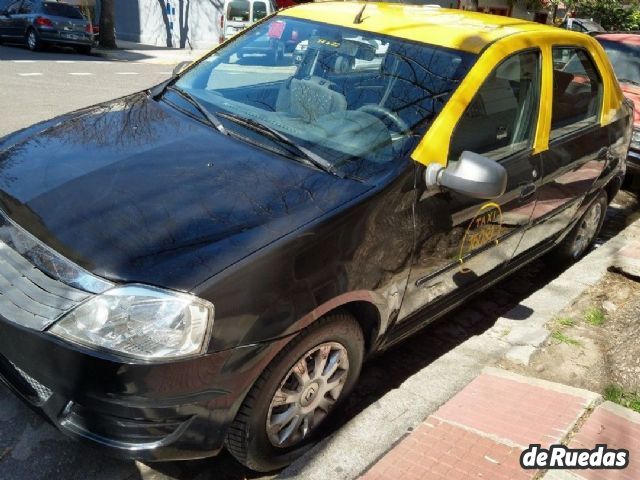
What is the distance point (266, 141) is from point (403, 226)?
2.50ft

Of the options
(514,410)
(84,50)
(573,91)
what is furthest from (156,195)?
(84,50)

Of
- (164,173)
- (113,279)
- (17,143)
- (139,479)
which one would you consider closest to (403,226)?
(164,173)

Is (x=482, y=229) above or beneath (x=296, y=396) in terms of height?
above

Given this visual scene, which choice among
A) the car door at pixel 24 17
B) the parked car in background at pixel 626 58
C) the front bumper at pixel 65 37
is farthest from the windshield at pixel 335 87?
the car door at pixel 24 17

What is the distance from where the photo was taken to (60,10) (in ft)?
59.0

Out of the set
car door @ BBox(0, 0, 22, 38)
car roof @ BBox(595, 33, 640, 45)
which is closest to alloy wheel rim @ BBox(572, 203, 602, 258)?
car roof @ BBox(595, 33, 640, 45)

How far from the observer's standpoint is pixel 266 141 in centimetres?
290

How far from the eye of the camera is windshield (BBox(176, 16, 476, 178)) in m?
2.89

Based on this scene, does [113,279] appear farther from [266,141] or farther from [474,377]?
[474,377]

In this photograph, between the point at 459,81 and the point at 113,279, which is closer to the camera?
the point at 113,279

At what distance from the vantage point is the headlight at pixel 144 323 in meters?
2.03

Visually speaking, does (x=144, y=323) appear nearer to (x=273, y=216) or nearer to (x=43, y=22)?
(x=273, y=216)

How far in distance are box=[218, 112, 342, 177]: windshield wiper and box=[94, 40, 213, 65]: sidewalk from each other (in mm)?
14403

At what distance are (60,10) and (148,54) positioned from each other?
9.67ft
